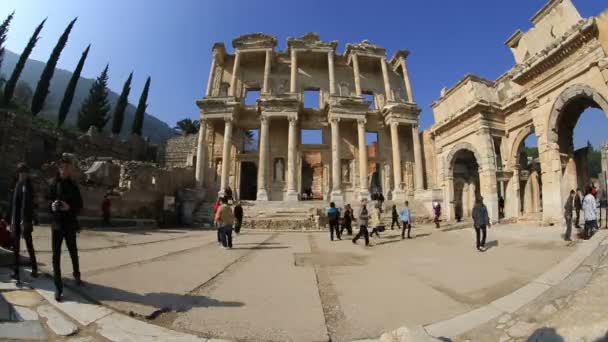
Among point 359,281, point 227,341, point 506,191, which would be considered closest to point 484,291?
point 359,281

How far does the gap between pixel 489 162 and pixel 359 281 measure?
14582 millimetres

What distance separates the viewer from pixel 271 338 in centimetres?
271

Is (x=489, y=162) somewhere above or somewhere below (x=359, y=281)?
above

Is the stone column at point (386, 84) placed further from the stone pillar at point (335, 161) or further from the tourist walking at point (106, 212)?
the tourist walking at point (106, 212)

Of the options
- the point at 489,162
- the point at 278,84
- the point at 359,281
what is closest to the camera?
the point at 359,281

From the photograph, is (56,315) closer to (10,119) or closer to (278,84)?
(10,119)

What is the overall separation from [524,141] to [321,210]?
1268cm

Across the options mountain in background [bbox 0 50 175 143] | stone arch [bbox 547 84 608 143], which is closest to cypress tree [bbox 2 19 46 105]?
stone arch [bbox 547 84 608 143]

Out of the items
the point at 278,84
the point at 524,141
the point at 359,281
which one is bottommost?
the point at 359,281

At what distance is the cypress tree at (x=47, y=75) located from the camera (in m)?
32.3

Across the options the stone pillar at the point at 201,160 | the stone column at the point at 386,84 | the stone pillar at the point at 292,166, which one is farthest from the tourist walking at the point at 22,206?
the stone column at the point at 386,84

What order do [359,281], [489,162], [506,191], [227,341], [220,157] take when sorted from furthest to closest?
[220,157]
[506,191]
[489,162]
[359,281]
[227,341]

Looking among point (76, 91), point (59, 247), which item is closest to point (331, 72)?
point (59, 247)

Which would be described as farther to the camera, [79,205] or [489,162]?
[489,162]
